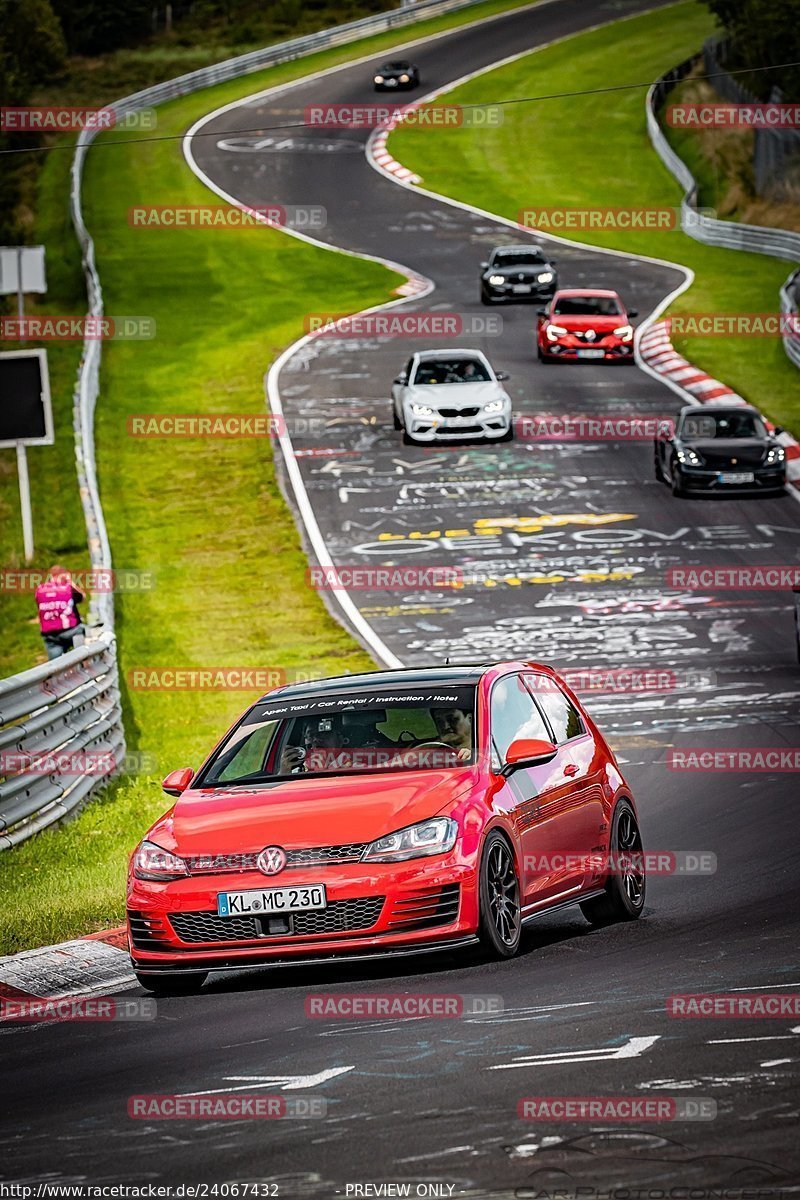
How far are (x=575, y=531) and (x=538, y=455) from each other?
487cm

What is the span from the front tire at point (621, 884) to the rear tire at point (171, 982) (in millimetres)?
2331

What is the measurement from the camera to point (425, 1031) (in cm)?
812

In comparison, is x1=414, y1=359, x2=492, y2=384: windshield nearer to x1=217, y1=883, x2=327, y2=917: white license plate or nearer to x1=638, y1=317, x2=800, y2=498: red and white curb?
x1=638, y1=317, x2=800, y2=498: red and white curb

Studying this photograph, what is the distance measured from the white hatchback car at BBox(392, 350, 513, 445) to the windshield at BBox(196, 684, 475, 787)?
79.4 ft

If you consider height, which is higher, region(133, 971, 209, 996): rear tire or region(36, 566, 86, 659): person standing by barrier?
region(133, 971, 209, 996): rear tire

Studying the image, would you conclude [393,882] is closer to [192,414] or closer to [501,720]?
[501,720]

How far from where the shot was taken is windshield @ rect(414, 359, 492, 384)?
114 feet

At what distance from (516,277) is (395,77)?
31.3m

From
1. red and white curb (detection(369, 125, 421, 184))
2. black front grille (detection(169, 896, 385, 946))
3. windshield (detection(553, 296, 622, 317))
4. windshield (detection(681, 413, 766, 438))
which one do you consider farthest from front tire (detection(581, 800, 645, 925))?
red and white curb (detection(369, 125, 421, 184))

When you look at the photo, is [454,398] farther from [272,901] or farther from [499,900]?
[272,901]

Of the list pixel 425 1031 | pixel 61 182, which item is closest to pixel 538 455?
pixel 425 1031

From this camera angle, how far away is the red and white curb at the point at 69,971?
982cm

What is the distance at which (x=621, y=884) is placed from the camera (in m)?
10.9

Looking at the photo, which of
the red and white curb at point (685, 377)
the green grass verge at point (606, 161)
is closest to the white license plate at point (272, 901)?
the red and white curb at point (685, 377)
